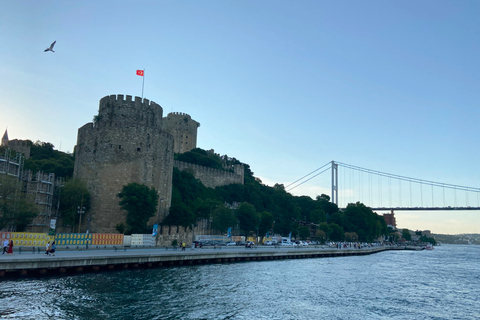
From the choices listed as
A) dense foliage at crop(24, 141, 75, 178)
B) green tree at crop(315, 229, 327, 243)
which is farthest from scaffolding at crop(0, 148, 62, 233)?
green tree at crop(315, 229, 327, 243)

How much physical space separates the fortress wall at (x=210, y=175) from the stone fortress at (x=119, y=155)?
61.3 feet

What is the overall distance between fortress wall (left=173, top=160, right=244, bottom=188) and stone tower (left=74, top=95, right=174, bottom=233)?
64.1 feet

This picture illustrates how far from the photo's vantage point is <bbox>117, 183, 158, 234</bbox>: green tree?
3869 cm

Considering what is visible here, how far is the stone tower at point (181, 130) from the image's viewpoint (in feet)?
313

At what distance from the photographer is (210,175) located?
71.4 meters

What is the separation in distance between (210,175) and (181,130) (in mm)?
28425

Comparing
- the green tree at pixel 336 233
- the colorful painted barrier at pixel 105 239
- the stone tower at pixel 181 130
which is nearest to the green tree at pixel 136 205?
the colorful painted barrier at pixel 105 239

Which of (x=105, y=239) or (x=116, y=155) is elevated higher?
Answer: (x=116, y=155)

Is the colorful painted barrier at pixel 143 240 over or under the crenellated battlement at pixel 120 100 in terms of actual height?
under

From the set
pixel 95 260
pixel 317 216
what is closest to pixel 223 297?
pixel 95 260

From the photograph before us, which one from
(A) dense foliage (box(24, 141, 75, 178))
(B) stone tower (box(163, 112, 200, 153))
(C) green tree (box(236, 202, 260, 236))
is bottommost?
(C) green tree (box(236, 202, 260, 236))

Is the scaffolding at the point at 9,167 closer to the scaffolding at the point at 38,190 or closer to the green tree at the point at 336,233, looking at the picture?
the scaffolding at the point at 38,190

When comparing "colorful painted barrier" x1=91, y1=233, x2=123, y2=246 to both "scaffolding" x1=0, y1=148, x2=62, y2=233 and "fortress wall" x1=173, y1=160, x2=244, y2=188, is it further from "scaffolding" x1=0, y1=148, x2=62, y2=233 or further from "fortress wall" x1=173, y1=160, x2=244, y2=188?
"fortress wall" x1=173, y1=160, x2=244, y2=188

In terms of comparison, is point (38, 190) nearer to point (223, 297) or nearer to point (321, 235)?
point (223, 297)
